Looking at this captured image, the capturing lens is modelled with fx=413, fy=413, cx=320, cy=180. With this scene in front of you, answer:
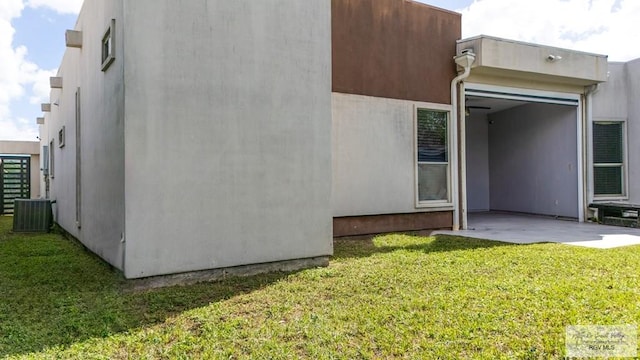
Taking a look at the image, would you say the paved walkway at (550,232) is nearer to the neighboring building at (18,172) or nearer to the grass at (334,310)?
the grass at (334,310)

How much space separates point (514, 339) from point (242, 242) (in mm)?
3270

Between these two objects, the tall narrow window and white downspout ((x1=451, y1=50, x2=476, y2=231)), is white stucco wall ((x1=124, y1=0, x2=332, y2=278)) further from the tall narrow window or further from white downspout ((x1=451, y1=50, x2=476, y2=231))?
white downspout ((x1=451, y1=50, x2=476, y2=231))

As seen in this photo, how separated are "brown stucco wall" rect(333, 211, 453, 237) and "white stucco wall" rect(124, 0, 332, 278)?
2812mm

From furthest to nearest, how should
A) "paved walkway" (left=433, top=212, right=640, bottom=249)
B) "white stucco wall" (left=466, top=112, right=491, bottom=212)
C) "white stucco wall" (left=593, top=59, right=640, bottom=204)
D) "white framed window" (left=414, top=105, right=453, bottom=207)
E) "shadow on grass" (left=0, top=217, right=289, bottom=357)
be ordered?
1. "white stucco wall" (left=466, top=112, right=491, bottom=212)
2. "white stucco wall" (left=593, top=59, right=640, bottom=204)
3. "white framed window" (left=414, top=105, right=453, bottom=207)
4. "paved walkway" (left=433, top=212, right=640, bottom=249)
5. "shadow on grass" (left=0, top=217, right=289, bottom=357)

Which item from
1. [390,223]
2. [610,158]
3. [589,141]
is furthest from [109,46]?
[610,158]

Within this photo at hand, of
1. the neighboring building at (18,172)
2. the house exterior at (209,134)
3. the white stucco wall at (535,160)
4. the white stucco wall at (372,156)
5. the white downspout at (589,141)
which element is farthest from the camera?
the neighboring building at (18,172)

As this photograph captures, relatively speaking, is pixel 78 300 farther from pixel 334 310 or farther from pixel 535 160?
pixel 535 160

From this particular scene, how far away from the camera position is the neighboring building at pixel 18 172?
16.8 meters

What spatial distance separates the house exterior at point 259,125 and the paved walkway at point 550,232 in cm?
103

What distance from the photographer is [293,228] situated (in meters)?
5.66

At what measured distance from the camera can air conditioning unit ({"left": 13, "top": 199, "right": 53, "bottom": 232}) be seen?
1039 cm

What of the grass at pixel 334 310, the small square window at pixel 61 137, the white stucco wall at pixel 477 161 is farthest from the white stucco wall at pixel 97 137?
the white stucco wall at pixel 477 161

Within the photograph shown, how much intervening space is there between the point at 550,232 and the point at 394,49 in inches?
217

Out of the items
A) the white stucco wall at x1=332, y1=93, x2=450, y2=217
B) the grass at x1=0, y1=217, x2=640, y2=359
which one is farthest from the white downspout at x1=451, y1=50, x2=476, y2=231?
the grass at x1=0, y1=217, x2=640, y2=359
